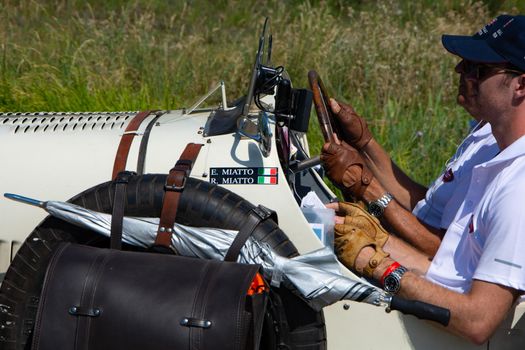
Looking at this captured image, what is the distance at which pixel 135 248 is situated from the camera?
2.84 meters

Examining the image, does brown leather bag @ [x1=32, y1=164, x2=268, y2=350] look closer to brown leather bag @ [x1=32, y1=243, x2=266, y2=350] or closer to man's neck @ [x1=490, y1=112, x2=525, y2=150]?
brown leather bag @ [x1=32, y1=243, x2=266, y2=350]

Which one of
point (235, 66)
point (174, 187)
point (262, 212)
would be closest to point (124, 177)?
point (174, 187)

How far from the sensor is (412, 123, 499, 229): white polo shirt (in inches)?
130

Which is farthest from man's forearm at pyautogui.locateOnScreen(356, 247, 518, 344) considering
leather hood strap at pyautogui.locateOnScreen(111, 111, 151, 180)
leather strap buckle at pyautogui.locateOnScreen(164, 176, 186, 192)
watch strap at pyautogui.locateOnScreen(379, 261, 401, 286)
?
leather hood strap at pyautogui.locateOnScreen(111, 111, 151, 180)

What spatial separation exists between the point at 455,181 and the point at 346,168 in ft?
1.46

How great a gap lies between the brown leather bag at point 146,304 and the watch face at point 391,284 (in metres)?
0.47

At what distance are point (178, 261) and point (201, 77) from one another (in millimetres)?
4125

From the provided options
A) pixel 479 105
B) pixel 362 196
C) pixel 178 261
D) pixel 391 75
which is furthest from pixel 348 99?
pixel 178 261

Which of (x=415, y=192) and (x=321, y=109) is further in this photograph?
(x=415, y=192)

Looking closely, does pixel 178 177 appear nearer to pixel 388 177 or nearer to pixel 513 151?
pixel 513 151

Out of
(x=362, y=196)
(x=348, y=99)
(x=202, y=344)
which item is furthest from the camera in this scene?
(x=348, y=99)

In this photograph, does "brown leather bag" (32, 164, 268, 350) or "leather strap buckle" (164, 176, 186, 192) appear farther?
"leather strap buckle" (164, 176, 186, 192)

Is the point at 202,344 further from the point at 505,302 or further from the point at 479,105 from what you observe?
the point at 479,105

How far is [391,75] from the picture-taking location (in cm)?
664
